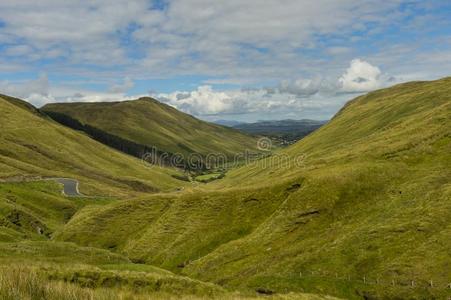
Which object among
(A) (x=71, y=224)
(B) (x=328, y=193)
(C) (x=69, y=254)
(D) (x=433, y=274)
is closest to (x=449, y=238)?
(D) (x=433, y=274)

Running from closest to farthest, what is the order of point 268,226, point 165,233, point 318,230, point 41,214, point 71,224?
point 318,230
point 268,226
point 165,233
point 71,224
point 41,214

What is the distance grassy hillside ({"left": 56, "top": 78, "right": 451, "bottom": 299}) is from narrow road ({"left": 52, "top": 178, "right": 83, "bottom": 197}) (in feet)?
178

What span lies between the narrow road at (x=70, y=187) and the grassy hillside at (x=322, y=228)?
5433 cm

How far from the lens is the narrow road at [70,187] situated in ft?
539

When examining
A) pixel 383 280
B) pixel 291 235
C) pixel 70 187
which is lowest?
pixel 383 280

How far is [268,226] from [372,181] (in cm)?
1905

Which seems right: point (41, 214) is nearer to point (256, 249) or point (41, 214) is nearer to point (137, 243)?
point (137, 243)

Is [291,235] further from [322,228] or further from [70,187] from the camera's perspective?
[70,187]

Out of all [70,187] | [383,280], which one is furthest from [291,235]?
[70,187]

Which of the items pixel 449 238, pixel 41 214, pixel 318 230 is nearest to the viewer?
pixel 449 238

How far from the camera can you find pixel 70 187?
179625 millimetres

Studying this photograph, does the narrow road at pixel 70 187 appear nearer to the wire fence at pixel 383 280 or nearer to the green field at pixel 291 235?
the green field at pixel 291 235

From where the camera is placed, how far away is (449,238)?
50.2 meters

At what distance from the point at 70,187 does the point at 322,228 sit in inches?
5379
